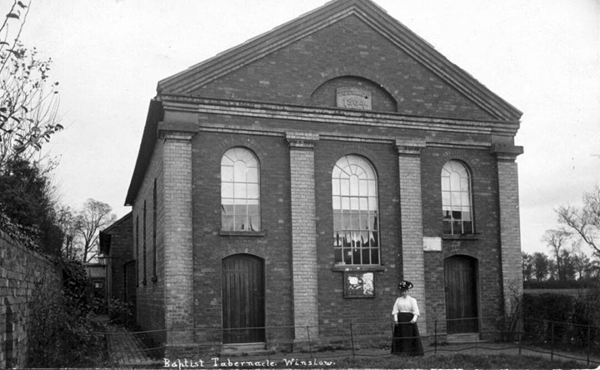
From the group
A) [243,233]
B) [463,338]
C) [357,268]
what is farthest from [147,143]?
[463,338]

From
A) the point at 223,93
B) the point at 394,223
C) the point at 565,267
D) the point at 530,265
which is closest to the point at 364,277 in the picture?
the point at 394,223

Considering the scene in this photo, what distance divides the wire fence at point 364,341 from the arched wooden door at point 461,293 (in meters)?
0.05

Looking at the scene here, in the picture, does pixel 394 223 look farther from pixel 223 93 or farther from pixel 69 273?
pixel 69 273

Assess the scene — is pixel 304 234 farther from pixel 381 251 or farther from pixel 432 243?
pixel 432 243

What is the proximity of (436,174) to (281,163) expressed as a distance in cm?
459

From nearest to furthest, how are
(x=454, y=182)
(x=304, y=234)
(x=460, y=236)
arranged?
1. (x=304, y=234)
2. (x=460, y=236)
3. (x=454, y=182)

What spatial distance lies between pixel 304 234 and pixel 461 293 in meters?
5.13

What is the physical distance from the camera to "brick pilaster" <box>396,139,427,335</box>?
662 inches

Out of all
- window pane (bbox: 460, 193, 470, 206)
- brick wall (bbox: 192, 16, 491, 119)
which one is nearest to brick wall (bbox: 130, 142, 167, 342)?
brick wall (bbox: 192, 16, 491, 119)

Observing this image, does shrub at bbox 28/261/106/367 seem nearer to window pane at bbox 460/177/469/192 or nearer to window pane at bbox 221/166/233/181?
window pane at bbox 221/166/233/181

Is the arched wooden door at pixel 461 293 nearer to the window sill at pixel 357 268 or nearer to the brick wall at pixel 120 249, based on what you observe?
the window sill at pixel 357 268

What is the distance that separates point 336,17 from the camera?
673 inches

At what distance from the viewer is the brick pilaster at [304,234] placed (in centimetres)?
1569

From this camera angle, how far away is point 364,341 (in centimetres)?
1617
